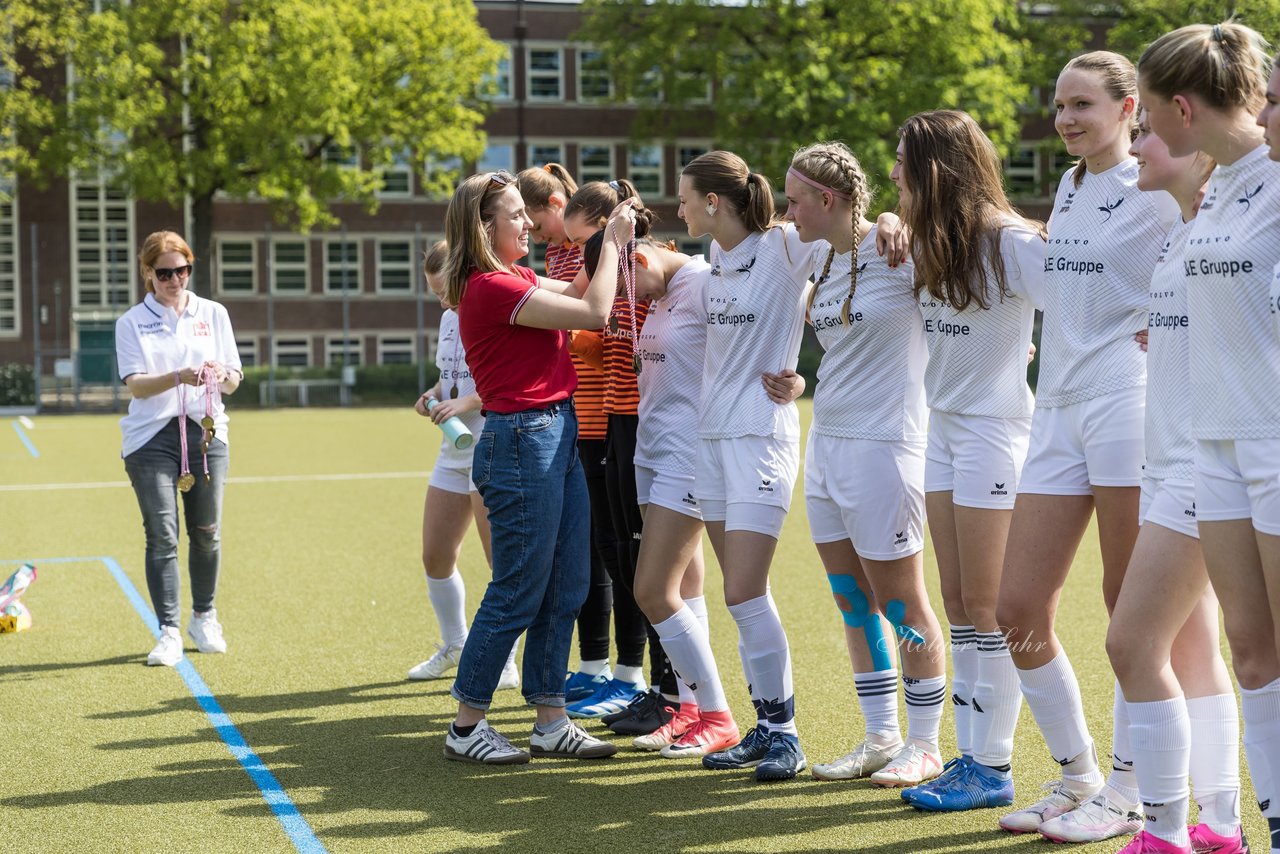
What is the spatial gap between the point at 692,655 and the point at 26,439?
880 inches

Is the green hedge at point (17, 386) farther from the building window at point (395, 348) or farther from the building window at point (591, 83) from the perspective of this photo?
the building window at point (591, 83)

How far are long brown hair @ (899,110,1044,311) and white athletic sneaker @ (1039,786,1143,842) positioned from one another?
5.16 ft

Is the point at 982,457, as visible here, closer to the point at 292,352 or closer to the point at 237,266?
the point at 292,352

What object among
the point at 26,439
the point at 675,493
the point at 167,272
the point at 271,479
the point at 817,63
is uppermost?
the point at 817,63

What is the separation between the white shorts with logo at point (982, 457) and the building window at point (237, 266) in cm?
→ 4571

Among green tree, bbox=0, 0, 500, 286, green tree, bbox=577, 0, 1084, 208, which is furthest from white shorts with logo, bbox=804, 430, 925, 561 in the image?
green tree, bbox=0, 0, 500, 286

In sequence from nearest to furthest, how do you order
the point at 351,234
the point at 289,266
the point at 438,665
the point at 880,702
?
the point at 880,702, the point at 438,665, the point at 289,266, the point at 351,234

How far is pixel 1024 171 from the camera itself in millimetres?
49562

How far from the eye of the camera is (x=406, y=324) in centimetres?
4881

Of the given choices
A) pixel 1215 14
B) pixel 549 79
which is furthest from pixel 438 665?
pixel 549 79

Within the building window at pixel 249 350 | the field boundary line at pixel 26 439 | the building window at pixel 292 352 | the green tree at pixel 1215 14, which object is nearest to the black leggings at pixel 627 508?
the green tree at pixel 1215 14

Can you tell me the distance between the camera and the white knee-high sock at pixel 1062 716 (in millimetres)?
4551

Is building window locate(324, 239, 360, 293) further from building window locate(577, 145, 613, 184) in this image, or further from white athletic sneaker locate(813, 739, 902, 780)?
white athletic sneaker locate(813, 739, 902, 780)

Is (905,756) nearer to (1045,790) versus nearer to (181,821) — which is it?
(1045,790)
